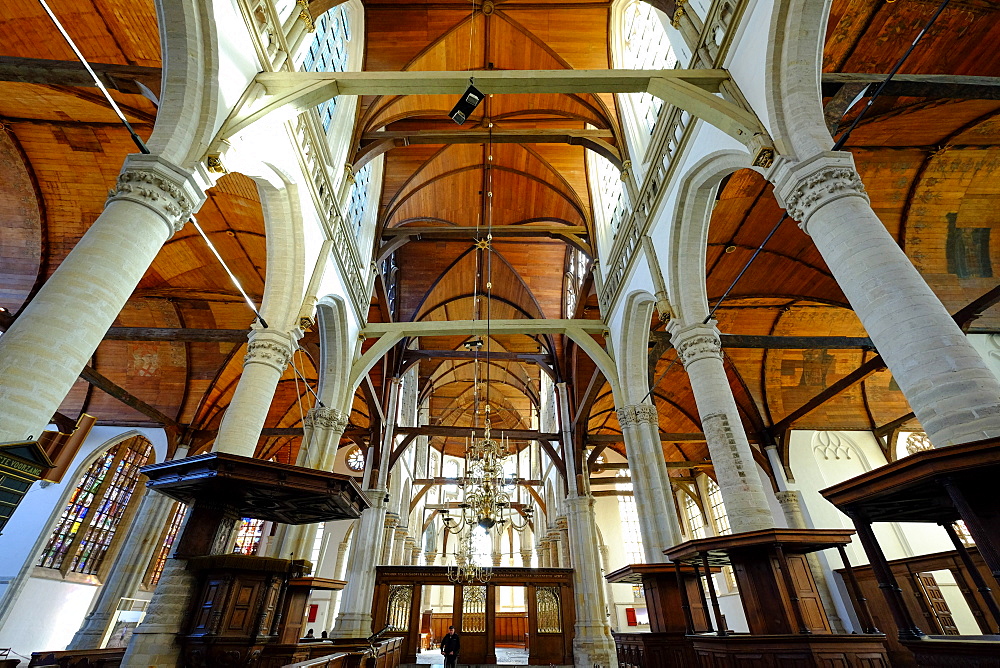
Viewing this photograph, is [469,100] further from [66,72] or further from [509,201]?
[509,201]

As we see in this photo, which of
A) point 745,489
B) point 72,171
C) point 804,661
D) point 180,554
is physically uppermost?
point 72,171

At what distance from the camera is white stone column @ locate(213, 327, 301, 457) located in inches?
260

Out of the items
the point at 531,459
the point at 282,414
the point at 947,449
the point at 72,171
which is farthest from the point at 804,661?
the point at 531,459

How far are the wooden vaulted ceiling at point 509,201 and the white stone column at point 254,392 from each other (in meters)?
3.81

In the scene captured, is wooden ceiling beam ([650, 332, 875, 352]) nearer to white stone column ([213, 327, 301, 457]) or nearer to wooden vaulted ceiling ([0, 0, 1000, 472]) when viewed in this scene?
wooden vaulted ceiling ([0, 0, 1000, 472])

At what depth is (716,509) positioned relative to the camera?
71.0 ft

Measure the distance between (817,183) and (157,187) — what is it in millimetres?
6540

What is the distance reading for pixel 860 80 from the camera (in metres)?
5.71

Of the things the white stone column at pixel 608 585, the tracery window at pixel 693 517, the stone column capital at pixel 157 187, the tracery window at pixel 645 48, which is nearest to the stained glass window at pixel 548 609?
the white stone column at pixel 608 585

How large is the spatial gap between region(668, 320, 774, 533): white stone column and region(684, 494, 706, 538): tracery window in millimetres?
17876

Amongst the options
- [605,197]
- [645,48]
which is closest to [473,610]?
[605,197]

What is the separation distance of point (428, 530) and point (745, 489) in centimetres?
2958

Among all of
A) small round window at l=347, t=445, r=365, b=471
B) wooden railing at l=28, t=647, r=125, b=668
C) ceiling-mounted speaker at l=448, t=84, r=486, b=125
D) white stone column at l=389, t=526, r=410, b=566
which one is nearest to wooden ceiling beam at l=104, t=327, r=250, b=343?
wooden railing at l=28, t=647, r=125, b=668

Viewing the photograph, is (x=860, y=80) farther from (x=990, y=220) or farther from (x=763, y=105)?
(x=990, y=220)
